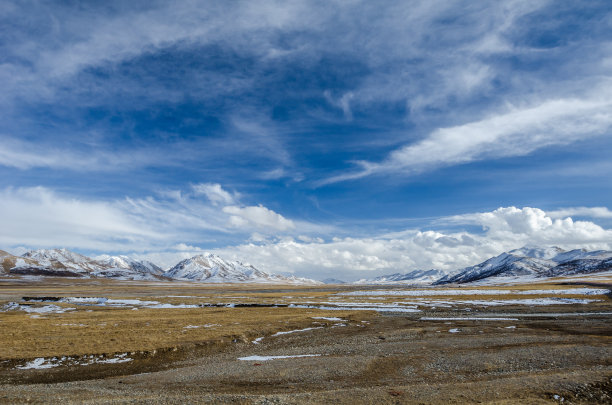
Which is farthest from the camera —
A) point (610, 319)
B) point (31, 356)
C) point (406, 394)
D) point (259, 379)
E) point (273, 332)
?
point (610, 319)

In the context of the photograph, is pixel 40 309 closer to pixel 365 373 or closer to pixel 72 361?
pixel 72 361

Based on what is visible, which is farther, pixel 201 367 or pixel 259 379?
pixel 201 367

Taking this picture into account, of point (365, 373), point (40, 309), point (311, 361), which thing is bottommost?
point (40, 309)

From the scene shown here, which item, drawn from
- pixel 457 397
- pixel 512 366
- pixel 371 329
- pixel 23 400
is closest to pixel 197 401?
pixel 23 400

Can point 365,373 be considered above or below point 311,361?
above

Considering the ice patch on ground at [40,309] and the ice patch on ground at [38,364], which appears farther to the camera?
the ice patch on ground at [40,309]

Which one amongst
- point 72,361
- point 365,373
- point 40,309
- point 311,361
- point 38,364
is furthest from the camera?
point 40,309

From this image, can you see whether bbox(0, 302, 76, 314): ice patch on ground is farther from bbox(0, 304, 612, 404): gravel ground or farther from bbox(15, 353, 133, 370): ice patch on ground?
bbox(0, 304, 612, 404): gravel ground

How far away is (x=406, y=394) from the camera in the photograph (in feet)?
64.0

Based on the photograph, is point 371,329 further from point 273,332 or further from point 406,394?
point 406,394

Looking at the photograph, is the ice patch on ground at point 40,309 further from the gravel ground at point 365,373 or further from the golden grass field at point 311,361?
the gravel ground at point 365,373

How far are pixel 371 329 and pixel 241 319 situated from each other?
21.5m

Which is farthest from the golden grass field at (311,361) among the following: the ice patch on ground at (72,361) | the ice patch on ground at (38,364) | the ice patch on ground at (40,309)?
the ice patch on ground at (40,309)

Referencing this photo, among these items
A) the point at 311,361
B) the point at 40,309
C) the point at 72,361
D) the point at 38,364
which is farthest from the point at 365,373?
the point at 40,309
